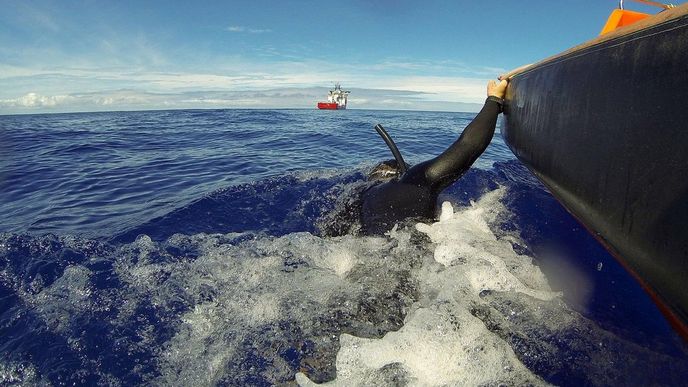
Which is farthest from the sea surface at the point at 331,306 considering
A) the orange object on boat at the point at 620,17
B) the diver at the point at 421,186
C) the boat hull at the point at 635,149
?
the orange object on boat at the point at 620,17

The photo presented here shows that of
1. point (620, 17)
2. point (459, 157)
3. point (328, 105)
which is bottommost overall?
point (459, 157)

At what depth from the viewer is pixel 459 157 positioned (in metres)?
3.57

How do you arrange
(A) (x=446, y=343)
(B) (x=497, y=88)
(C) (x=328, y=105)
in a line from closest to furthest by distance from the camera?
(A) (x=446, y=343)
(B) (x=497, y=88)
(C) (x=328, y=105)

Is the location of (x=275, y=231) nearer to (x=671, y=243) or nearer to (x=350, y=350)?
(x=350, y=350)

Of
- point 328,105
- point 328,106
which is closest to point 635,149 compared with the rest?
point 328,105

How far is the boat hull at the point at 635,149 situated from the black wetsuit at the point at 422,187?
0.78 meters

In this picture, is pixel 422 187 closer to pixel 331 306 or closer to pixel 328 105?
pixel 331 306

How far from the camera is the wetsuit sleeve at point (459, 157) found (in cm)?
350

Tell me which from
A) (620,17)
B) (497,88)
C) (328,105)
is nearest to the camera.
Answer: (620,17)

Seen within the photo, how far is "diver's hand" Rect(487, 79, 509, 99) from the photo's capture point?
454 centimetres

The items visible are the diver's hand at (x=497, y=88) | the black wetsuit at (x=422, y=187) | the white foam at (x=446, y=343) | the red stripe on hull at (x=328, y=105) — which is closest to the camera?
the white foam at (x=446, y=343)

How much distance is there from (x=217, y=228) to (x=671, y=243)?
4755 millimetres

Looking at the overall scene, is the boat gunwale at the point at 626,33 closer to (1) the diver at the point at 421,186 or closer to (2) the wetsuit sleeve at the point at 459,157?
(2) the wetsuit sleeve at the point at 459,157

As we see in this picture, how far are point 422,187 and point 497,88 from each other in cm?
197
